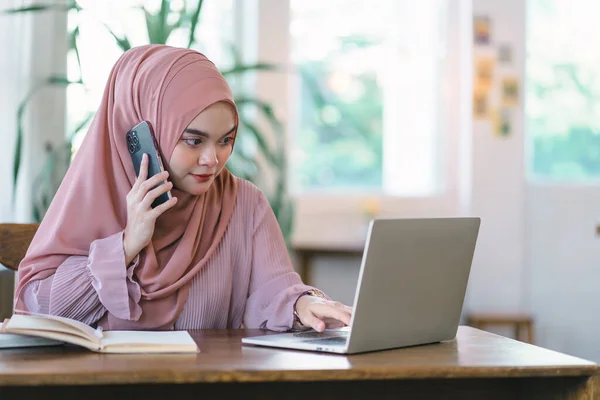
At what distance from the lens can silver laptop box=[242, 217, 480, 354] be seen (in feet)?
4.25

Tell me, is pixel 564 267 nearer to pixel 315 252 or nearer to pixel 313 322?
pixel 315 252

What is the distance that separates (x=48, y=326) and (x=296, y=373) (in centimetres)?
39

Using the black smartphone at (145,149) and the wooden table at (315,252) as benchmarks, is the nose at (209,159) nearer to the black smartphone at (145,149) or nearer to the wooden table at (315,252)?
the black smartphone at (145,149)

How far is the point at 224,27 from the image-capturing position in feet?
14.7

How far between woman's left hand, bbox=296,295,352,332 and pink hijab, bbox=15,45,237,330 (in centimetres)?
24

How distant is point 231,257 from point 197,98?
1.15ft

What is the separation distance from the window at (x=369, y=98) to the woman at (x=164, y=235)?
2.86m

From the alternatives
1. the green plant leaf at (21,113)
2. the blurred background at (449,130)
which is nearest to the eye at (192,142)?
the green plant leaf at (21,113)

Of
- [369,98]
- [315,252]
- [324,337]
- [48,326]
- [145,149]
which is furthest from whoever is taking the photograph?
[369,98]

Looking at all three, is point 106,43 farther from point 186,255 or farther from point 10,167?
point 186,255

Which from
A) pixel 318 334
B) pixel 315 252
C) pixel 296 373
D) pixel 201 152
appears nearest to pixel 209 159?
pixel 201 152

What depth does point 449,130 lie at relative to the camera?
4.78 metres

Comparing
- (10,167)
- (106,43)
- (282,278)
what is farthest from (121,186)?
(106,43)

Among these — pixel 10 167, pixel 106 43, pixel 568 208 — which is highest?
pixel 106 43
